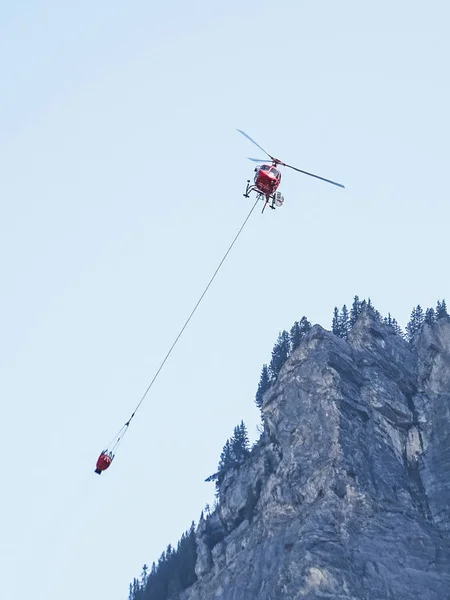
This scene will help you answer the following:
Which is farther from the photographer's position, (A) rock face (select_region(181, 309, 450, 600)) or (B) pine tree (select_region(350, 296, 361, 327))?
(B) pine tree (select_region(350, 296, 361, 327))

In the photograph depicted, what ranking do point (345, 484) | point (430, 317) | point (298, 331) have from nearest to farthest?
point (345, 484) → point (430, 317) → point (298, 331)

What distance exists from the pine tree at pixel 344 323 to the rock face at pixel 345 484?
9.44 metres

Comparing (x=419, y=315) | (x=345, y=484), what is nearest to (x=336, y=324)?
(x=419, y=315)

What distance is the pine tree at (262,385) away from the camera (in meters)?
132

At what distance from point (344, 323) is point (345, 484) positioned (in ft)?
133

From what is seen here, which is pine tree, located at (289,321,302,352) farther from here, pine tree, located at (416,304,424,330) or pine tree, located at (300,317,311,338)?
pine tree, located at (416,304,424,330)

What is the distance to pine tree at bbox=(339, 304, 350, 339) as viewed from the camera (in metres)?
136

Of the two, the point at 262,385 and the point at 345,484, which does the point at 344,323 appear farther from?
the point at 345,484

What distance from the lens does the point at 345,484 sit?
10106 centimetres

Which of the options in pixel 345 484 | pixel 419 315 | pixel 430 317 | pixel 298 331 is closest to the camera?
pixel 345 484

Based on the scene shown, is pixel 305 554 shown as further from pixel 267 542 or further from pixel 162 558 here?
pixel 162 558

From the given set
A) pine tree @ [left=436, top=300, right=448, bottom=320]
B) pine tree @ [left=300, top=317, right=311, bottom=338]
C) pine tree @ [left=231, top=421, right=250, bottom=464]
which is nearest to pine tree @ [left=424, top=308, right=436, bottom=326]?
pine tree @ [left=436, top=300, right=448, bottom=320]

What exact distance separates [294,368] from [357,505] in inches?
970

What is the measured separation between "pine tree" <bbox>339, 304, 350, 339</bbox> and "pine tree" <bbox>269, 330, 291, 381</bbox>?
807 cm
